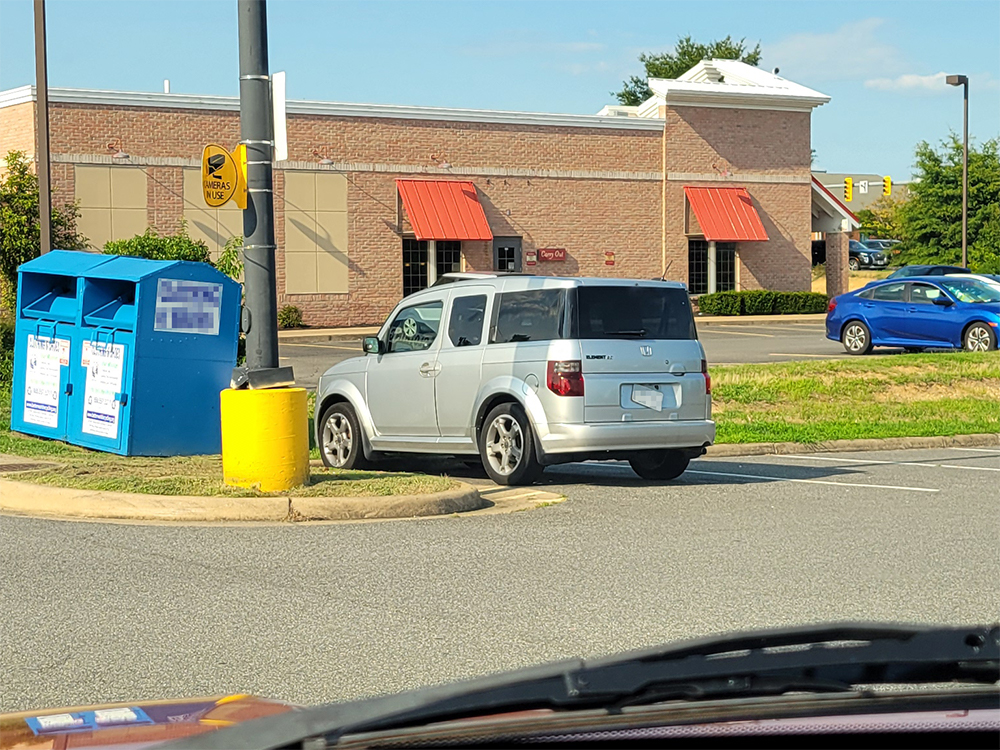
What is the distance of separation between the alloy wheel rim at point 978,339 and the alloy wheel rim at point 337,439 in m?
15.4

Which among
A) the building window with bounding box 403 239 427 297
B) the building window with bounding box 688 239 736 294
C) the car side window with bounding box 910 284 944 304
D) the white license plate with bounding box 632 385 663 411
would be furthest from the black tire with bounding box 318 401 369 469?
the building window with bounding box 688 239 736 294

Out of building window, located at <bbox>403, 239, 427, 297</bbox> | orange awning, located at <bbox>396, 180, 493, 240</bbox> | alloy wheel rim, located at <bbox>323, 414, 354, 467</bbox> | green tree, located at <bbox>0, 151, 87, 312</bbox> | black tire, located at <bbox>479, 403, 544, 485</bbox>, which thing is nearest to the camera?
black tire, located at <bbox>479, 403, 544, 485</bbox>

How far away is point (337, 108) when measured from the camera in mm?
39219

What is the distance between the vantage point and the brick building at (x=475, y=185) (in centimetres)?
3606

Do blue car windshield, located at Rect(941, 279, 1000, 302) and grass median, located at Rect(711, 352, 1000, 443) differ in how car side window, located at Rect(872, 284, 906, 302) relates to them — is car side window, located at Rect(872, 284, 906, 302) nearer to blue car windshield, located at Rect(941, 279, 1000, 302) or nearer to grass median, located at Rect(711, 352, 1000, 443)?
blue car windshield, located at Rect(941, 279, 1000, 302)

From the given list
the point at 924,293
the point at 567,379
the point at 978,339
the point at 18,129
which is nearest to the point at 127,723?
the point at 567,379

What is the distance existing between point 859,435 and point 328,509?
8.57 m

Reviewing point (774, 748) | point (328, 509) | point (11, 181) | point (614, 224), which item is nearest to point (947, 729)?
point (774, 748)

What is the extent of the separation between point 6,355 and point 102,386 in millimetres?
6834

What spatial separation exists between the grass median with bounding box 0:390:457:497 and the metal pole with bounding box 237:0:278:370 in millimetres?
1096

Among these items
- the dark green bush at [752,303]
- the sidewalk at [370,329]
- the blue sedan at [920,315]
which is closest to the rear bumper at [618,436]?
the blue sedan at [920,315]

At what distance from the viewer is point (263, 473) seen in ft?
34.4

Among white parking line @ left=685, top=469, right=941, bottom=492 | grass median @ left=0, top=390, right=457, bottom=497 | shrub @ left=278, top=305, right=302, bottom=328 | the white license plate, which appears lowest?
white parking line @ left=685, top=469, right=941, bottom=492

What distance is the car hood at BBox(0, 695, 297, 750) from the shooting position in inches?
114
